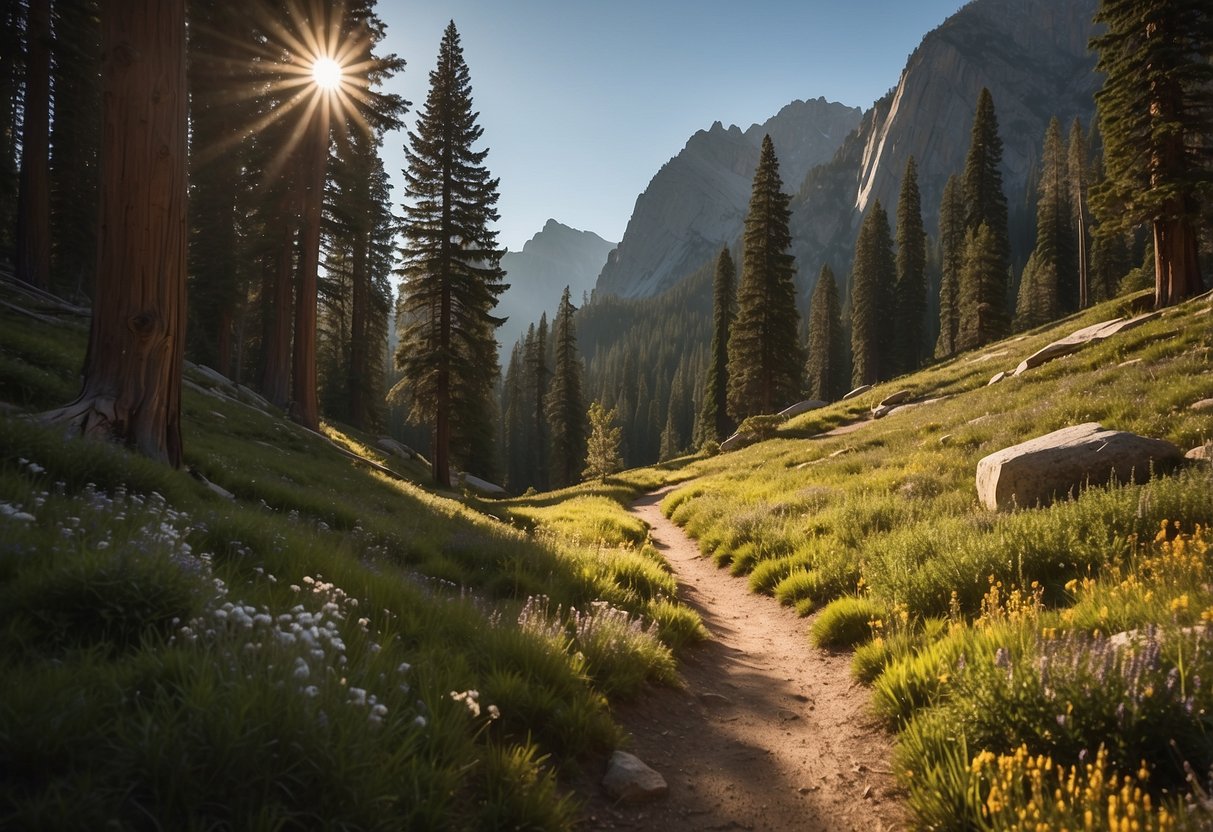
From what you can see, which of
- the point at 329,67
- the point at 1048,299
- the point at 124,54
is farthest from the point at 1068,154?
the point at 124,54

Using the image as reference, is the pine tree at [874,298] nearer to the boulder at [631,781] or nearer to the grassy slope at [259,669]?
the grassy slope at [259,669]

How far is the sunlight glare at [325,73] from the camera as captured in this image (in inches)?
747

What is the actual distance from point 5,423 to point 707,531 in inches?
419

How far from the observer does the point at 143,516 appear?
14.3ft

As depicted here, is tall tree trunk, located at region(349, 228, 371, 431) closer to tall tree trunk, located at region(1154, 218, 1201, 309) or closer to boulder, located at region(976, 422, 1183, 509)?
boulder, located at region(976, 422, 1183, 509)

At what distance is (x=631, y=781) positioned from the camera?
3266mm

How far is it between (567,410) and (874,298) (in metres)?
34.4

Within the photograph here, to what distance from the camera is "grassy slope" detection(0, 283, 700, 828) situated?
1926 millimetres

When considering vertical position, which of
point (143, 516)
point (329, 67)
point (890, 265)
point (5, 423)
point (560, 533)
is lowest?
point (560, 533)

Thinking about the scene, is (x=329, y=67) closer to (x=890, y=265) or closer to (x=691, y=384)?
(x=890, y=265)

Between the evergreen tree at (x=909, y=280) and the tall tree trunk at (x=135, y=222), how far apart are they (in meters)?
61.6

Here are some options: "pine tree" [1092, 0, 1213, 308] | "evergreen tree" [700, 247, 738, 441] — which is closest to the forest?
"pine tree" [1092, 0, 1213, 308]

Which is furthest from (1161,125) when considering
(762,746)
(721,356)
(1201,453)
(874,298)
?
(874,298)

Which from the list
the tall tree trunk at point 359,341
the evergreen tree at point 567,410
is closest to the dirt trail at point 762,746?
the tall tree trunk at point 359,341
